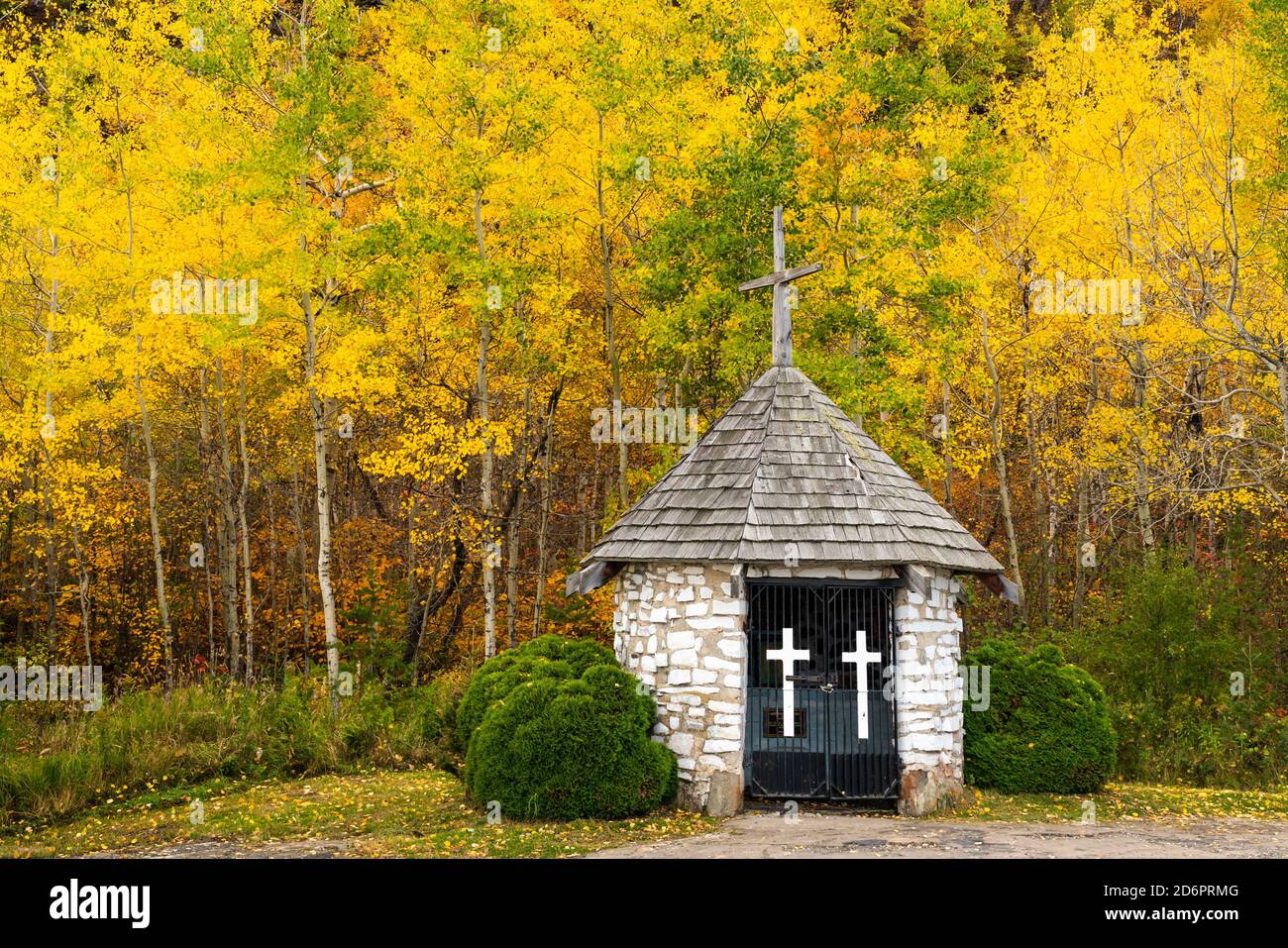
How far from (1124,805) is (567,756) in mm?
5386

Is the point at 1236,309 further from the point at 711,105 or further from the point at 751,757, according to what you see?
the point at 751,757

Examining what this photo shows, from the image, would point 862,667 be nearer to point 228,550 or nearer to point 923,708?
point 923,708

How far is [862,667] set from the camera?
32.6 feet

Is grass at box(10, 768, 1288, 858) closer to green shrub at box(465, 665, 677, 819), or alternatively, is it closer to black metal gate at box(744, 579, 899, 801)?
green shrub at box(465, 665, 677, 819)

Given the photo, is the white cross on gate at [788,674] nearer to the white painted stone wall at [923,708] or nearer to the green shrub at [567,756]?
the white painted stone wall at [923,708]

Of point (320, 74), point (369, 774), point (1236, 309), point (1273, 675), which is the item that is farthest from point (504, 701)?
point (1236, 309)

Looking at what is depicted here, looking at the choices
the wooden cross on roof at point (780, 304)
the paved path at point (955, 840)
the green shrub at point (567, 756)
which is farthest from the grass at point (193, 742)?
the wooden cross on roof at point (780, 304)

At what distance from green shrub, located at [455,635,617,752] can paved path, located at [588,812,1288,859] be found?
2332 mm

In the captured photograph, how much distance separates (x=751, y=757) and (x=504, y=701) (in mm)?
2393

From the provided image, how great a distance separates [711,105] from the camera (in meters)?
15.4

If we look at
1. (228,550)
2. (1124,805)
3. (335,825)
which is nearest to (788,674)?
(1124,805)

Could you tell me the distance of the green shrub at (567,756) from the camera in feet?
30.5

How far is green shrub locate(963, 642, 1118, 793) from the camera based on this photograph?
10.6 meters

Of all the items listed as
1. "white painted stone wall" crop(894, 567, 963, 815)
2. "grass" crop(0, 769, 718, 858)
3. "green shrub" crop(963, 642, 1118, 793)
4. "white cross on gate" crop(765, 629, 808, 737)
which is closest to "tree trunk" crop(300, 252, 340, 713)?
"grass" crop(0, 769, 718, 858)
